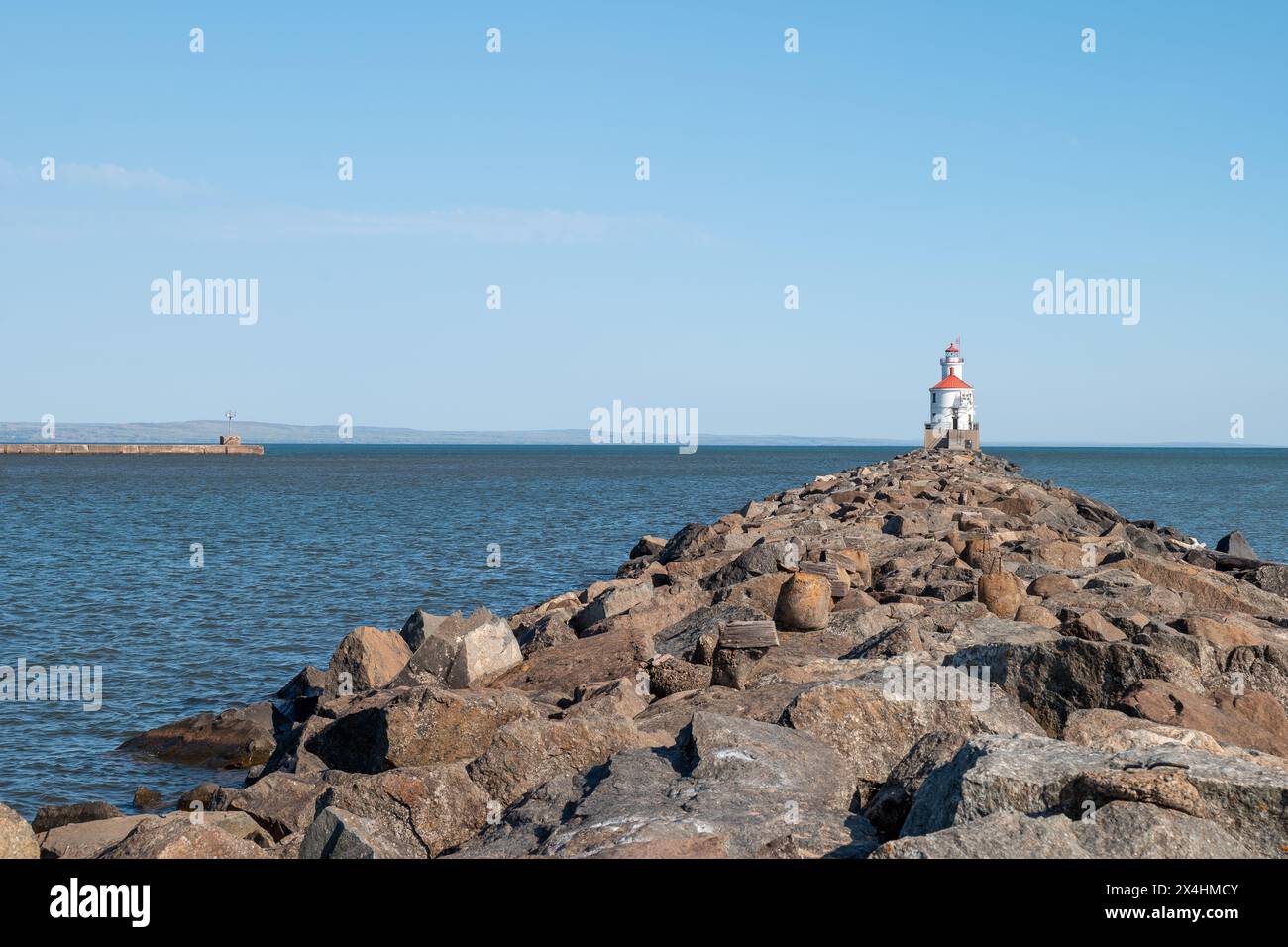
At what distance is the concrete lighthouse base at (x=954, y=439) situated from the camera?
251 feet

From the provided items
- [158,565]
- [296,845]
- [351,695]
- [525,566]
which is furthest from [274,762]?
[158,565]

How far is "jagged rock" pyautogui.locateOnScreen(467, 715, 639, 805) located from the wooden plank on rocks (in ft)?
7.30

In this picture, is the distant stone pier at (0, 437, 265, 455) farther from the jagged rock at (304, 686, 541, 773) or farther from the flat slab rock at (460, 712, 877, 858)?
the flat slab rock at (460, 712, 877, 858)

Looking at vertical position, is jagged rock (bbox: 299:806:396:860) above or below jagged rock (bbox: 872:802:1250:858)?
below

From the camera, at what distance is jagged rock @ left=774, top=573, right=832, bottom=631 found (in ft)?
35.3

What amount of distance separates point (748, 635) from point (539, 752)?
2.80 metres

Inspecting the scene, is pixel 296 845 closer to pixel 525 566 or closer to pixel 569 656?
pixel 569 656

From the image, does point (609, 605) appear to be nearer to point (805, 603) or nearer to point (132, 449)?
point (805, 603)

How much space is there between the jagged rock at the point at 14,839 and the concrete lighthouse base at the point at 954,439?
2851 inches

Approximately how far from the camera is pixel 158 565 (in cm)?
2784

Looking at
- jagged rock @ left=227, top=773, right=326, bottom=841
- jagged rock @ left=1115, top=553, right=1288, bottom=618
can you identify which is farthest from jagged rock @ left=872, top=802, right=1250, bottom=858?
jagged rock @ left=1115, top=553, right=1288, bottom=618

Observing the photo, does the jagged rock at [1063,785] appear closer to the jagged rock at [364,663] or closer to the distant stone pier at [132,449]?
the jagged rock at [364,663]

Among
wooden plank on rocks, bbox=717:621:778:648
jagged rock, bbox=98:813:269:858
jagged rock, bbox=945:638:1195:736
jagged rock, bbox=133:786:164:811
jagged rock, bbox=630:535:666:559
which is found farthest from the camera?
jagged rock, bbox=630:535:666:559
